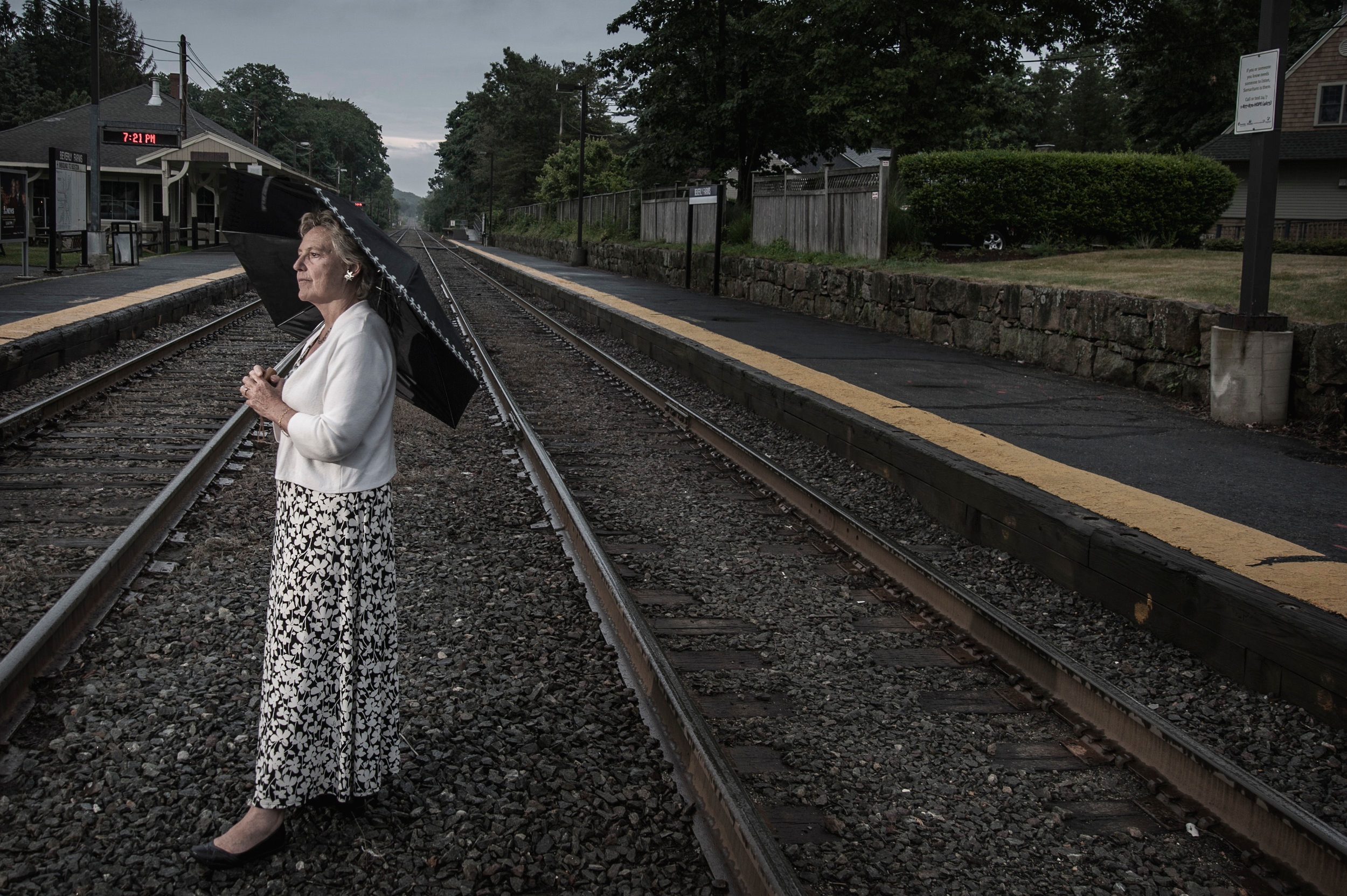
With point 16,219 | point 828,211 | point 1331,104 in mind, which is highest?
point 1331,104

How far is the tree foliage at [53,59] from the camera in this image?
7025 cm

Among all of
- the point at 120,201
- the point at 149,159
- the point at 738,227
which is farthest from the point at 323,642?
the point at 120,201

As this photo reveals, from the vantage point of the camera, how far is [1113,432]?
8.44 meters

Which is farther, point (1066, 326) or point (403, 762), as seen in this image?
point (1066, 326)

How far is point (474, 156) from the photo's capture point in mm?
104875

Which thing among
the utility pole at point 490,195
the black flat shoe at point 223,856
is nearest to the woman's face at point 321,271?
the black flat shoe at point 223,856

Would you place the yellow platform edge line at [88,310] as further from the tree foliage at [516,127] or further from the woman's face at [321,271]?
the tree foliage at [516,127]

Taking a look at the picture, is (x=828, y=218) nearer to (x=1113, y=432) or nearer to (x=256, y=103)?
(x=1113, y=432)

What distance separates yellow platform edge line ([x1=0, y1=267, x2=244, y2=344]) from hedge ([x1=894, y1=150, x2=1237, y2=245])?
11.9 meters

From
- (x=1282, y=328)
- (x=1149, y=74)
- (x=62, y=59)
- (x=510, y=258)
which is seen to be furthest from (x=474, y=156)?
(x=1282, y=328)

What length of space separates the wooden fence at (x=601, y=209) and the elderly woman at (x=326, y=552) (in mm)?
32942

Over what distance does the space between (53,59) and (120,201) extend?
50.9m

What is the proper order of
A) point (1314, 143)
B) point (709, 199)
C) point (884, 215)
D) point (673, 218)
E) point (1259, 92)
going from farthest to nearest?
1. point (1314, 143)
2. point (673, 218)
3. point (709, 199)
4. point (884, 215)
5. point (1259, 92)

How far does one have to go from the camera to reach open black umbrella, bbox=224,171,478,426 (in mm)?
2943
